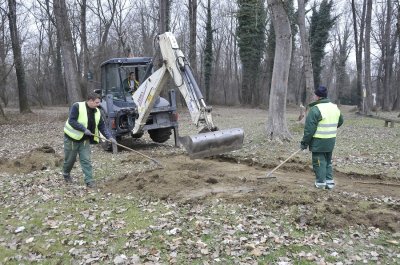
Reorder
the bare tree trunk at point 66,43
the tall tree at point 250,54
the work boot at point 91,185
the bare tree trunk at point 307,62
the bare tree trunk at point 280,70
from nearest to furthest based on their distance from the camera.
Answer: the work boot at point 91,185, the bare tree trunk at point 280,70, the bare tree trunk at point 307,62, the bare tree trunk at point 66,43, the tall tree at point 250,54

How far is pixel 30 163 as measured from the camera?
10.1m

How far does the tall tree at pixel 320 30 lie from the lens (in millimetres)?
42375

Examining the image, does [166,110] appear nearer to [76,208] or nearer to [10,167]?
[10,167]

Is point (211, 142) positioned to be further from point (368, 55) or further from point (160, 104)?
point (368, 55)

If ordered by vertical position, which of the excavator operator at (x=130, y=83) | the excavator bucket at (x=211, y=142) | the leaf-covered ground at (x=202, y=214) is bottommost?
the leaf-covered ground at (x=202, y=214)

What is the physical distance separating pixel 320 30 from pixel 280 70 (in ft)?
110

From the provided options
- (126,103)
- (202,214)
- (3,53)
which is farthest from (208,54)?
(202,214)

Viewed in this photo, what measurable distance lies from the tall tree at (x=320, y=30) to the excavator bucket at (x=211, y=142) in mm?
37677

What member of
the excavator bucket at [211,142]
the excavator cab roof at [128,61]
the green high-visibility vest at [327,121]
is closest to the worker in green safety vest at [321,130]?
the green high-visibility vest at [327,121]

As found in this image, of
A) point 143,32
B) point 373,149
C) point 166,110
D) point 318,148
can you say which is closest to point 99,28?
point 143,32

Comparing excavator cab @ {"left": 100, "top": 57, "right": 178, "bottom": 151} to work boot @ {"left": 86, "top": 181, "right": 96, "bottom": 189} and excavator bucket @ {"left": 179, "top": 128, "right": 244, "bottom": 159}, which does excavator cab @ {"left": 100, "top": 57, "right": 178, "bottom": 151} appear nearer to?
excavator bucket @ {"left": 179, "top": 128, "right": 244, "bottom": 159}

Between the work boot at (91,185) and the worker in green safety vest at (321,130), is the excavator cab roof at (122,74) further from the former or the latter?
the worker in green safety vest at (321,130)

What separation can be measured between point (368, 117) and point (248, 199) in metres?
19.3

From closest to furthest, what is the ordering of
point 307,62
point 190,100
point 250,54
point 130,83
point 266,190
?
1. point 266,190
2. point 190,100
3. point 130,83
4. point 307,62
5. point 250,54
